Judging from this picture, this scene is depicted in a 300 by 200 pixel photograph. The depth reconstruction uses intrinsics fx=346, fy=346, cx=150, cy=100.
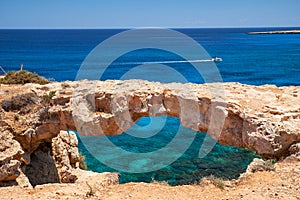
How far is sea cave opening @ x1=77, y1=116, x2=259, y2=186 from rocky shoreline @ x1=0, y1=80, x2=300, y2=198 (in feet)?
18.9

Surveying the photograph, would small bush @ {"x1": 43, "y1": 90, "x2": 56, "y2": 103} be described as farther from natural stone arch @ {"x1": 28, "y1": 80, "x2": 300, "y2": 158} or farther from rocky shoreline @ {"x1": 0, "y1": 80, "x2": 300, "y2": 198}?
natural stone arch @ {"x1": 28, "y1": 80, "x2": 300, "y2": 158}

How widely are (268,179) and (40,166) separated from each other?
10.5 meters

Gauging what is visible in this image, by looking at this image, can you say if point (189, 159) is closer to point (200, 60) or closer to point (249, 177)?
point (249, 177)

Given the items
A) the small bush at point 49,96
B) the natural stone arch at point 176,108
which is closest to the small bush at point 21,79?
the natural stone arch at point 176,108

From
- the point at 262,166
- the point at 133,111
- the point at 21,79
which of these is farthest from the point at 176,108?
the point at 21,79

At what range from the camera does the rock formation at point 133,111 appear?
11078mm

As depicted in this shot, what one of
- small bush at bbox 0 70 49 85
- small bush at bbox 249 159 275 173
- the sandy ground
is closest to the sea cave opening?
small bush at bbox 0 70 49 85

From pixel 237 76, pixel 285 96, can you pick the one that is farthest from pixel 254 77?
pixel 285 96

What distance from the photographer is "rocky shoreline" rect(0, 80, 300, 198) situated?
35.7 ft

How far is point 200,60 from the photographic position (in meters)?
66.4

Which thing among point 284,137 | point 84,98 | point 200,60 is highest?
point 200,60

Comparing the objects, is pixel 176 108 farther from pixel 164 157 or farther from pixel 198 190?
pixel 164 157

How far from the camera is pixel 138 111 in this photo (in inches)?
518

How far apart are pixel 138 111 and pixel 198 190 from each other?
4.67 metres
